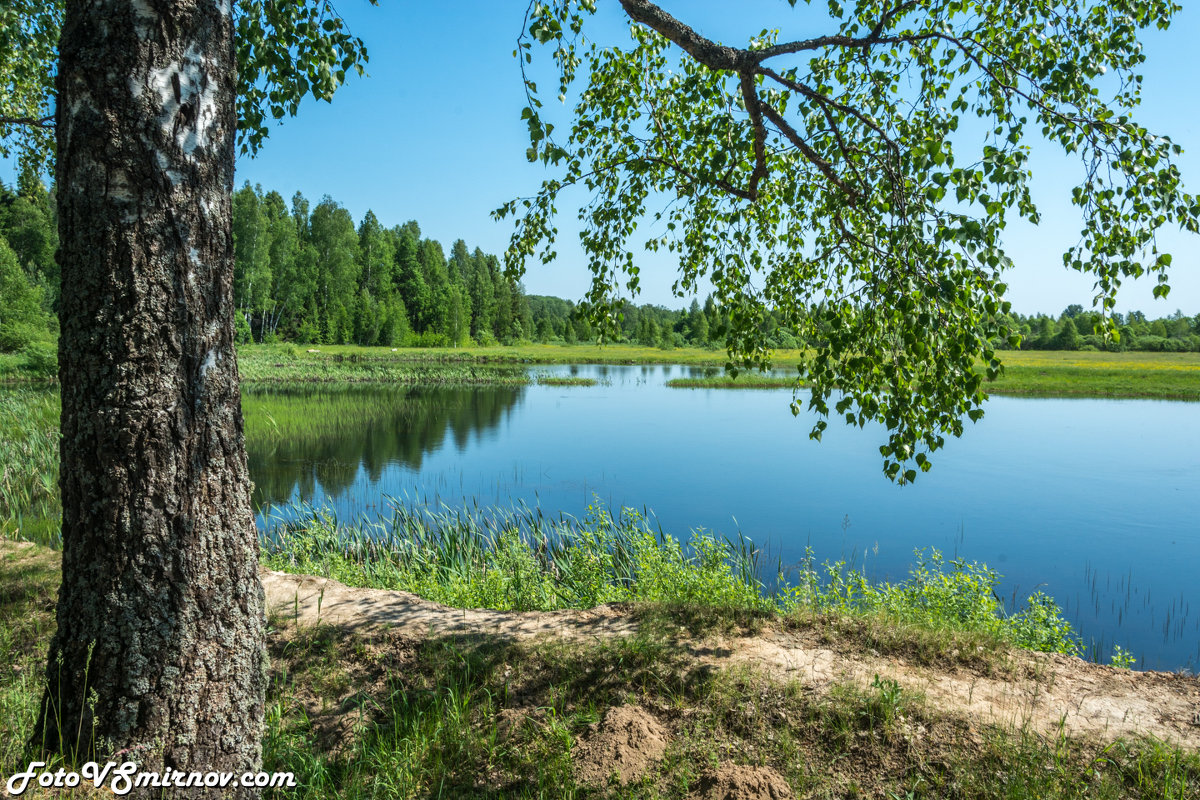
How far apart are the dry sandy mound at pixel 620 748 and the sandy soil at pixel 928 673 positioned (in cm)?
67

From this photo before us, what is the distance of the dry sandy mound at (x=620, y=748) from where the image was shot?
9.08 ft

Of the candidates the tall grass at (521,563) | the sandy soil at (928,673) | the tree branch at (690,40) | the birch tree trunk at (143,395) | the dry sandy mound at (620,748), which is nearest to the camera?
the birch tree trunk at (143,395)

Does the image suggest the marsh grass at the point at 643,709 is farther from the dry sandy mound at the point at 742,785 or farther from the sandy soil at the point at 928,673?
the sandy soil at the point at 928,673

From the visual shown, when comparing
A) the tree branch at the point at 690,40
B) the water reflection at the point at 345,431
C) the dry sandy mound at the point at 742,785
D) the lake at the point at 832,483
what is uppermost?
the tree branch at the point at 690,40

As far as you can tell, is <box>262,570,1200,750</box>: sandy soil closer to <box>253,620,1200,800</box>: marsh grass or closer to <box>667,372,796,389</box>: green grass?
<box>253,620,1200,800</box>: marsh grass

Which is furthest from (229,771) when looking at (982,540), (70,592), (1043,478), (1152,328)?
(1152,328)

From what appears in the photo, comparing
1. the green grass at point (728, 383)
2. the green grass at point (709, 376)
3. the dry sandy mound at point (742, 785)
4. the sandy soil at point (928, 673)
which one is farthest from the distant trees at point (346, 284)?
the dry sandy mound at point (742, 785)

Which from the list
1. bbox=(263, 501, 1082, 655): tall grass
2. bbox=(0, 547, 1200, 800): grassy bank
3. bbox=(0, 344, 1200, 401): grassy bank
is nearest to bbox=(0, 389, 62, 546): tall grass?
bbox=(263, 501, 1082, 655): tall grass

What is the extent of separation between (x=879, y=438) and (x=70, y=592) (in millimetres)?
22780

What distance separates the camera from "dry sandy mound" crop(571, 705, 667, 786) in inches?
109

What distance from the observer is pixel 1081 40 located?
400 centimetres

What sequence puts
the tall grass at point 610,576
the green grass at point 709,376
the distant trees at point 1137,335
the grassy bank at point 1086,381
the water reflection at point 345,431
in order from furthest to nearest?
the distant trees at point 1137,335 < the green grass at point 709,376 < the grassy bank at point 1086,381 < the water reflection at point 345,431 < the tall grass at point 610,576

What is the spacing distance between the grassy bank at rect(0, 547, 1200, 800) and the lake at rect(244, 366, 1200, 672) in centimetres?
542

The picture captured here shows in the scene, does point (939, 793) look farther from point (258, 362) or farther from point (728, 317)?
point (258, 362)
